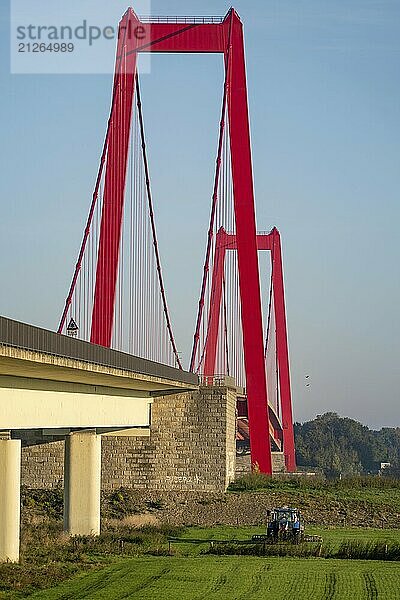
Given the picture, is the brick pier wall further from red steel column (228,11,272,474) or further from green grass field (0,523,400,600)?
green grass field (0,523,400,600)

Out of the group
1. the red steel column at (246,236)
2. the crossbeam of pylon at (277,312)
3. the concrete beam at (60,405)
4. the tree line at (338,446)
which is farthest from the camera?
the tree line at (338,446)

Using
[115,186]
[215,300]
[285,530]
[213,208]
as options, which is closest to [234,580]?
[285,530]

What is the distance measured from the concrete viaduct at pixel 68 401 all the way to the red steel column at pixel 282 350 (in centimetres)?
4053

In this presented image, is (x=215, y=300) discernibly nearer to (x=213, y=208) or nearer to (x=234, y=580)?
(x=213, y=208)

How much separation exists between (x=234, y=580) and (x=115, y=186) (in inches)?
831

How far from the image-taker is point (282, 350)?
8919 cm

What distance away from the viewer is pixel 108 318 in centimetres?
4300

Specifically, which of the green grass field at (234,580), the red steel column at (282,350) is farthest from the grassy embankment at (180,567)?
the red steel column at (282,350)

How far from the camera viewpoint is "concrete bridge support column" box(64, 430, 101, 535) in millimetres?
35875

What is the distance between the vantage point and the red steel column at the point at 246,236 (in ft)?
158

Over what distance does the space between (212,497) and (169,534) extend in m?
10.5

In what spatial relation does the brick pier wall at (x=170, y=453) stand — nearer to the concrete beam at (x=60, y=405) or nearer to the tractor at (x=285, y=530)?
the concrete beam at (x=60, y=405)

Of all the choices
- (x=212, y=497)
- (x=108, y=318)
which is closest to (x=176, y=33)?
(x=108, y=318)

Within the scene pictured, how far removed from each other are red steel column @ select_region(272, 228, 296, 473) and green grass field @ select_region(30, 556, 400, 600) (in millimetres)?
53284
